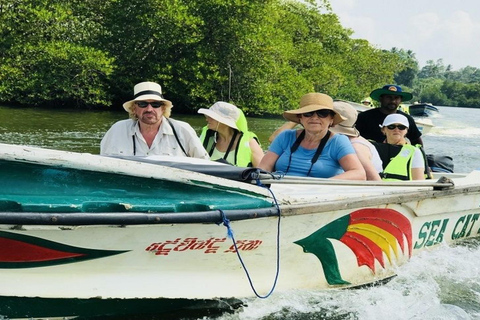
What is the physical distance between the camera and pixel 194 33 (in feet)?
80.1

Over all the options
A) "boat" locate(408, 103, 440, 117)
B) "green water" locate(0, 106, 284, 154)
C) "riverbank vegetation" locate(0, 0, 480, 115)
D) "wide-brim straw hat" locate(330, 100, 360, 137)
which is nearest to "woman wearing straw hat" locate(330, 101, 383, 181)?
"wide-brim straw hat" locate(330, 100, 360, 137)

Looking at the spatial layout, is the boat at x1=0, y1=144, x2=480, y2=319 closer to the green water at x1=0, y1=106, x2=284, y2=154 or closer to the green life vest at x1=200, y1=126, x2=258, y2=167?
the green life vest at x1=200, y1=126, x2=258, y2=167

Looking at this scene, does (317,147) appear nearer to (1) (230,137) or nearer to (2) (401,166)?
(1) (230,137)

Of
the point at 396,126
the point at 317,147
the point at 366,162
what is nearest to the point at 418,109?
the point at 396,126

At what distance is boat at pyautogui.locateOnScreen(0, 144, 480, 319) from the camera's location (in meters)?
3.06

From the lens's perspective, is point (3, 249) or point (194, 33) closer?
point (3, 249)

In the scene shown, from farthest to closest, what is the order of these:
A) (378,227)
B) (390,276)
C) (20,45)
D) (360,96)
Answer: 1. (360,96)
2. (20,45)
3. (390,276)
4. (378,227)

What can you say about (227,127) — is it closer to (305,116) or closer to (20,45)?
(305,116)

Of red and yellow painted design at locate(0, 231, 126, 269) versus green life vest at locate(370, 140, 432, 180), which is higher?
green life vest at locate(370, 140, 432, 180)

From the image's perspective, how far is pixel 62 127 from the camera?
57.4ft

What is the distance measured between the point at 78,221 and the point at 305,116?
204 cm

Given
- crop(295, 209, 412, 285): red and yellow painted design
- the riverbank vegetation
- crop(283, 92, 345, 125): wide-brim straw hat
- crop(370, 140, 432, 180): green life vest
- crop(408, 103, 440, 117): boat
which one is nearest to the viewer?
crop(295, 209, 412, 285): red and yellow painted design

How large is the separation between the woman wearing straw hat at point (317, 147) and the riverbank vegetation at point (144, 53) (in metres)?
17.8

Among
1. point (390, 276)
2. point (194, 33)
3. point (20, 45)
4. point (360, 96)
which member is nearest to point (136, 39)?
point (194, 33)
